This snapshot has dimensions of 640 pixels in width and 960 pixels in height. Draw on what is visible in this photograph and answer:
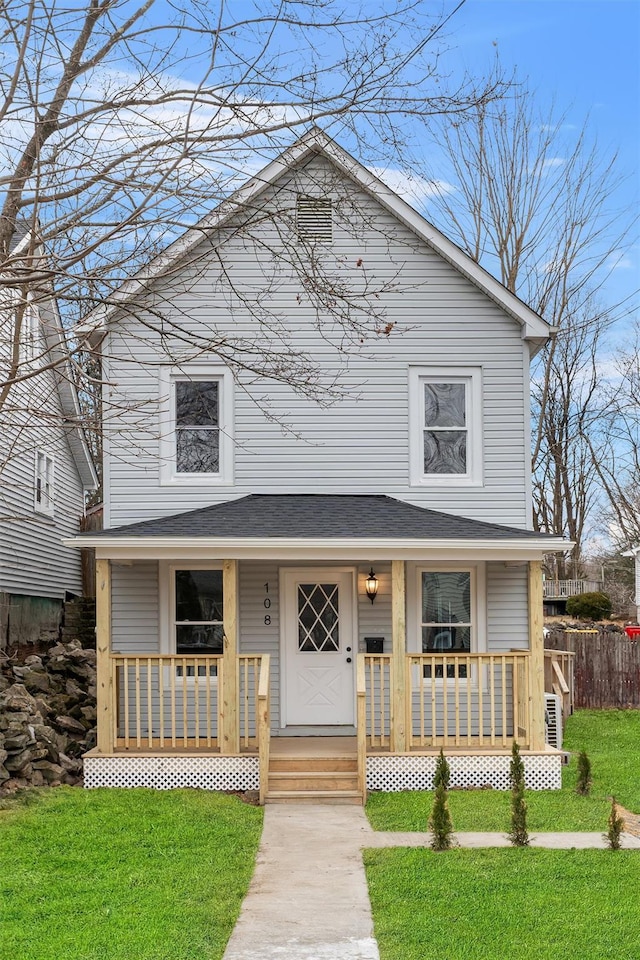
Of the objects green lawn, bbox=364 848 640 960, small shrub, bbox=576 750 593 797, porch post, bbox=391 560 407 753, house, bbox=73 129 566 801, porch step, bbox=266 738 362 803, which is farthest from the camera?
house, bbox=73 129 566 801

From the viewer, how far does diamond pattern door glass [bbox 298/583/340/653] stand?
14.2 metres

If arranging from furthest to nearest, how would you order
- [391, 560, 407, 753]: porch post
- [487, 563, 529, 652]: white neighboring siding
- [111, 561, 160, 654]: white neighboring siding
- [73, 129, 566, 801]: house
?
[487, 563, 529, 652]: white neighboring siding
[111, 561, 160, 654]: white neighboring siding
[73, 129, 566, 801]: house
[391, 560, 407, 753]: porch post

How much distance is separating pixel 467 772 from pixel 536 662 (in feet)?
4.95

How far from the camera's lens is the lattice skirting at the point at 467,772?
486 inches

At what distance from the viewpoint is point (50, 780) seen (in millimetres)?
12211

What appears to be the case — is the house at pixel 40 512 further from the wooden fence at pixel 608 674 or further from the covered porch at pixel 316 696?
the wooden fence at pixel 608 674

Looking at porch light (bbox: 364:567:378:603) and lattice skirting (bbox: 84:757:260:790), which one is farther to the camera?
porch light (bbox: 364:567:378:603)

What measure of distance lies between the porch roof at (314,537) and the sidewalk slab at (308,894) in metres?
2.93

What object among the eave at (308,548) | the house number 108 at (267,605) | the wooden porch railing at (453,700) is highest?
the eave at (308,548)

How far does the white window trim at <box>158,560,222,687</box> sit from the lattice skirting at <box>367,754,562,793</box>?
282 centimetres

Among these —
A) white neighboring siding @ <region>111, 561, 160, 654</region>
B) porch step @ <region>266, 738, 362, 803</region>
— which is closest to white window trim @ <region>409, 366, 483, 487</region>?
white neighboring siding @ <region>111, 561, 160, 654</region>

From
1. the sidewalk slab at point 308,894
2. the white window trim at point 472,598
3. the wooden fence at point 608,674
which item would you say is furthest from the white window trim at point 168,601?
the wooden fence at point 608,674

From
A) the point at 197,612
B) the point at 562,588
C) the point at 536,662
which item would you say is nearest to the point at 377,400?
the point at 197,612

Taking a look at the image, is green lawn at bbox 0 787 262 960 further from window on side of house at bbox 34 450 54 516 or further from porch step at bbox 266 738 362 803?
window on side of house at bbox 34 450 54 516
